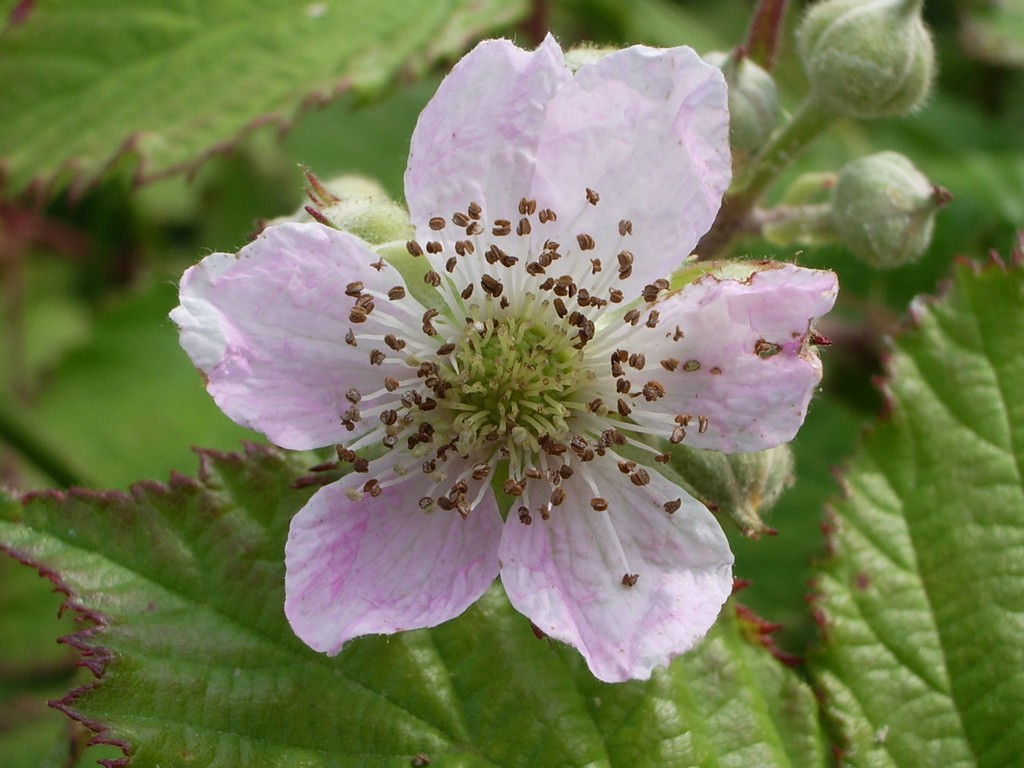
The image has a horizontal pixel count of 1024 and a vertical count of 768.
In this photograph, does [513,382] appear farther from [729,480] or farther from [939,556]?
[939,556]

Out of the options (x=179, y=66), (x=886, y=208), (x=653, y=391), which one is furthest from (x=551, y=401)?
(x=179, y=66)

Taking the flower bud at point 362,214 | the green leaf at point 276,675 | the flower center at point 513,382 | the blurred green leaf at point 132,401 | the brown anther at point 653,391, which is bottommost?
the blurred green leaf at point 132,401

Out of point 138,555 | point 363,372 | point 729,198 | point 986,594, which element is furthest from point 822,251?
point 138,555

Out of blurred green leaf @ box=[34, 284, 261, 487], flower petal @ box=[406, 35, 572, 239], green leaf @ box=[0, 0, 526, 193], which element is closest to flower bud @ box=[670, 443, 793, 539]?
flower petal @ box=[406, 35, 572, 239]

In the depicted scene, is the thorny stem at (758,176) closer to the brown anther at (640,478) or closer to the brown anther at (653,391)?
the brown anther at (653,391)

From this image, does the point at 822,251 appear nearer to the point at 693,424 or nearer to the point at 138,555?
the point at 693,424

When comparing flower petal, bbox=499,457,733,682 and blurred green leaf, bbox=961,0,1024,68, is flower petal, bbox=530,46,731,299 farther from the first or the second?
blurred green leaf, bbox=961,0,1024,68

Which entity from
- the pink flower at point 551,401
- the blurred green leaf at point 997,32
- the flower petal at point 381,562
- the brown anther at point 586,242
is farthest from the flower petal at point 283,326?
the blurred green leaf at point 997,32
